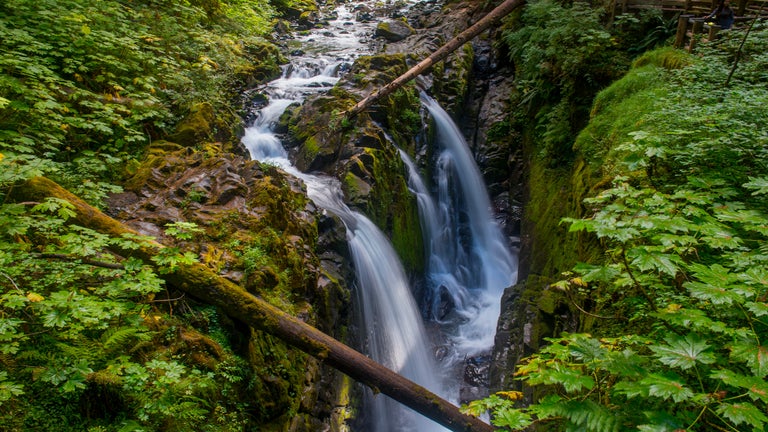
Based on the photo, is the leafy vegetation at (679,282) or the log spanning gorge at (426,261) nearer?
the leafy vegetation at (679,282)

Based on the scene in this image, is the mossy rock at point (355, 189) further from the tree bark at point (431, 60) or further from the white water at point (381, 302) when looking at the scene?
the tree bark at point (431, 60)

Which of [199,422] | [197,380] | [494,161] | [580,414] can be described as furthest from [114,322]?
[494,161]

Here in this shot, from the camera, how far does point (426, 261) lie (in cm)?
1030

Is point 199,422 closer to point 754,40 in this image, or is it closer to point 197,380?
point 197,380

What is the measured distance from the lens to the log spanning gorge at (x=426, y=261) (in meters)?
7.08

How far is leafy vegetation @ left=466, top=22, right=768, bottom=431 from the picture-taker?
1.82 meters

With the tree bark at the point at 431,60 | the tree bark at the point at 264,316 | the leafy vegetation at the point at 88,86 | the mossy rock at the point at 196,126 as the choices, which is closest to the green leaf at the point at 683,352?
the tree bark at the point at 264,316

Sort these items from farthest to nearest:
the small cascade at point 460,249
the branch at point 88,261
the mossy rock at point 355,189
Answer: the small cascade at point 460,249 → the mossy rock at point 355,189 → the branch at point 88,261

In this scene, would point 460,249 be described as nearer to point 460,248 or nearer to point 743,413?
point 460,248

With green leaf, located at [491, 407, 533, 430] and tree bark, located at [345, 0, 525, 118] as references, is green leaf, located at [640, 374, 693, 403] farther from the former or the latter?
tree bark, located at [345, 0, 525, 118]

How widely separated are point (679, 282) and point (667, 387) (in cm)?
132

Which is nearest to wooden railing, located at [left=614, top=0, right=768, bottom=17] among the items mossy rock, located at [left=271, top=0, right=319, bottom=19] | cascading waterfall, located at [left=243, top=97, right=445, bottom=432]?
cascading waterfall, located at [left=243, top=97, right=445, bottom=432]

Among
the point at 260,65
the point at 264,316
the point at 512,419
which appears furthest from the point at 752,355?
the point at 260,65

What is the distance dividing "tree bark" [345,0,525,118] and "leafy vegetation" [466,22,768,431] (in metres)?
5.94
